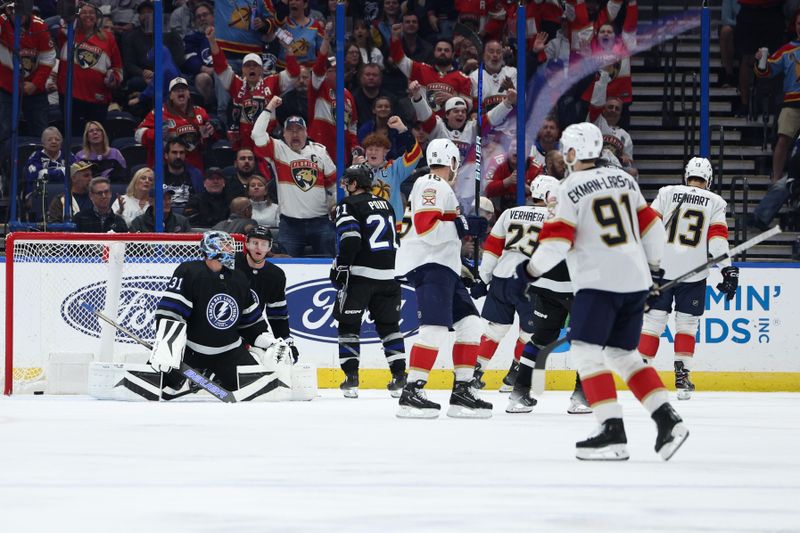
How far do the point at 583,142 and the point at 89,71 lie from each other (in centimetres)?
687

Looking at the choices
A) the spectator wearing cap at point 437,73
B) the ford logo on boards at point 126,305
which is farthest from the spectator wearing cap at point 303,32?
the ford logo on boards at point 126,305

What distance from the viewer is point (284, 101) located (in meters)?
11.1

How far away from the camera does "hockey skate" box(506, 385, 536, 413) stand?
7.62m

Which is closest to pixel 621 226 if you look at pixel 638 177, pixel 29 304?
pixel 29 304

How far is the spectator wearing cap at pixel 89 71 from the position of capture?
1140cm

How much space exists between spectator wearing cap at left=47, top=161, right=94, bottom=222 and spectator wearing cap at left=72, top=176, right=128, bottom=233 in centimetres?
8

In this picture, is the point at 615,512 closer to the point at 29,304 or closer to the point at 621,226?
the point at 621,226

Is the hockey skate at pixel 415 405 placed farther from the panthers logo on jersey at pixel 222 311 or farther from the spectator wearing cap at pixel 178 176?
the spectator wearing cap at pixel 178 176

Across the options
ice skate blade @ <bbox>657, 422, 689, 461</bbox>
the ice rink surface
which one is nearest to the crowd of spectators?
the ice rink surface

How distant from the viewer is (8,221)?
33.9 feet

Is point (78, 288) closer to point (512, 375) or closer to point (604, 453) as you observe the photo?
point (512, 375)

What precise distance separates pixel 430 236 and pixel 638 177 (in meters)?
4.59

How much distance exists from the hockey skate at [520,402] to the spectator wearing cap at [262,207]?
3.39 m

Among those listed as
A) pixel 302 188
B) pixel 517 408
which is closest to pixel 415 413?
pixel 517 408
